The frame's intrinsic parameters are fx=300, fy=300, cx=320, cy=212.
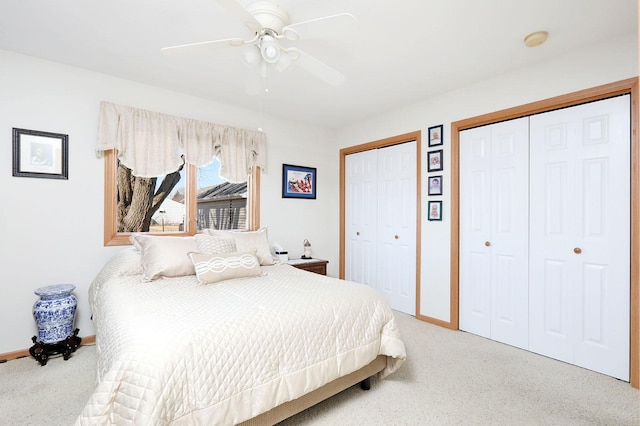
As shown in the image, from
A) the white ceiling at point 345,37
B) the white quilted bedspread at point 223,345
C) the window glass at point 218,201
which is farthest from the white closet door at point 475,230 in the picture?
the window glass at point 218,201

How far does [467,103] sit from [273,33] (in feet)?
7.18

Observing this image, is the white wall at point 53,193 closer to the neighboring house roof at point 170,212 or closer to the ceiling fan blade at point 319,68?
the neighboring house roof at point 170,212

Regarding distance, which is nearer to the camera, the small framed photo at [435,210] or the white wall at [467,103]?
the white wall at [467,103]

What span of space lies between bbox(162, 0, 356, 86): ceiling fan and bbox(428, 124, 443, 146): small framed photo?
1.65m

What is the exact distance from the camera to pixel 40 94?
260 centimetres

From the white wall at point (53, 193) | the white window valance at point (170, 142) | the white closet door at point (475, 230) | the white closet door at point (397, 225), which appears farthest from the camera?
the white closet door at point (397, 225)

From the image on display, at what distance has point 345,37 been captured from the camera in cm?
225

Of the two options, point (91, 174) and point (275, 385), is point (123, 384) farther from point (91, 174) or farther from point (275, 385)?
point (91, 174)

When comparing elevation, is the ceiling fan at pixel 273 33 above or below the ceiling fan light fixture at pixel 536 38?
below

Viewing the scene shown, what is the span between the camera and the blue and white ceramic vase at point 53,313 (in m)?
2.36

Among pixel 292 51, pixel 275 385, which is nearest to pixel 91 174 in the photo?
pixel 292 51

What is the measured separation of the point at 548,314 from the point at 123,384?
3092 millimetres

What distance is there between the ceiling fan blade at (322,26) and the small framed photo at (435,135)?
6.50 ft

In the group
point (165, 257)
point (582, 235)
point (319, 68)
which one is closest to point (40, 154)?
point (165, 257)
